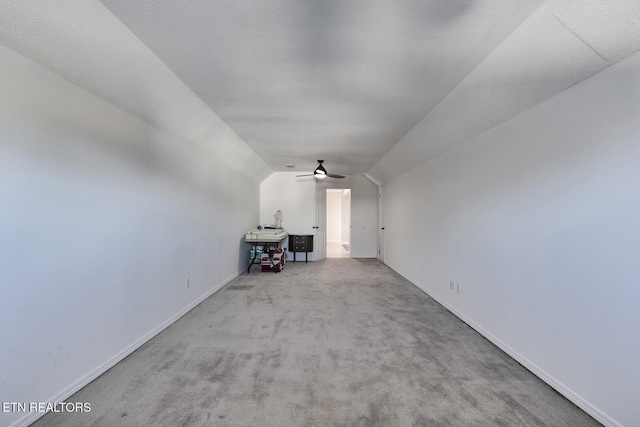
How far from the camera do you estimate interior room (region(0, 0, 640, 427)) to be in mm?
1452

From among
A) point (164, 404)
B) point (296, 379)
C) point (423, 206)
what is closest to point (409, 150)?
point (423, 206)

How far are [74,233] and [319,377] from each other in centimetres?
213

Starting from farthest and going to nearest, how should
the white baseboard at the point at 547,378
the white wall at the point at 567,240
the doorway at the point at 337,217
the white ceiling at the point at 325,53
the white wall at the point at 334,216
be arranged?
the white wall at the point at 334,216
the doorway at the point at 337,217
the white baseboard at the point at 547,378
the white wall at the point at 567,240
the white ceiling at the point at 325,53

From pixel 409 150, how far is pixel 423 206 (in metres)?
0.99

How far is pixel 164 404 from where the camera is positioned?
5.60 feet

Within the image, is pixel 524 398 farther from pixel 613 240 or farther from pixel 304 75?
pixel 304 75

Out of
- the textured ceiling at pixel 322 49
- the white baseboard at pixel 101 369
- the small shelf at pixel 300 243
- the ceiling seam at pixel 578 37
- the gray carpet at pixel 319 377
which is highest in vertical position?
the textured ceiling at pixel 322 49

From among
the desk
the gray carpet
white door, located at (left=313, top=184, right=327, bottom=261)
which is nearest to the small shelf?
white door, located at (left=313, top=184, right=327, bottom=261)

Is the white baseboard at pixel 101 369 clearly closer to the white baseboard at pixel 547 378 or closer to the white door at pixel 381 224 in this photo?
the white baseboard at pixel 547 378

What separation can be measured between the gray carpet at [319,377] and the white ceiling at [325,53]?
2.24 metres

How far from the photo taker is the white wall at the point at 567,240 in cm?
148

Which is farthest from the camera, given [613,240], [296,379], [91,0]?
[296,379]

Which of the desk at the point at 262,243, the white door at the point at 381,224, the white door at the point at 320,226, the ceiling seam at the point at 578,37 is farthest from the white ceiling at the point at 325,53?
the white door at the point at 320,226

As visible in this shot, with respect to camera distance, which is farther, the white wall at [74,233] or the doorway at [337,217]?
the doorway at [337,217]
